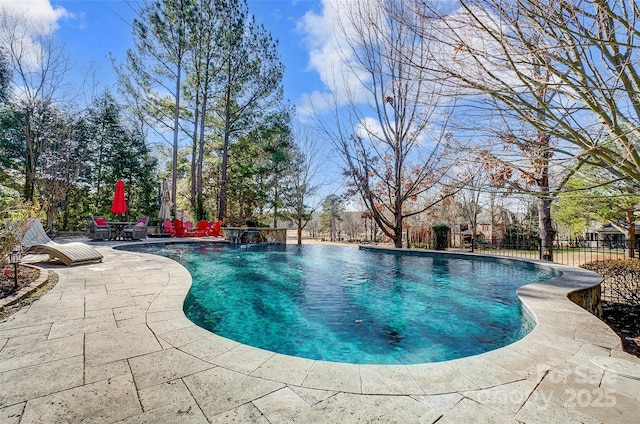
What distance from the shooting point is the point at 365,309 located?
14.7ft

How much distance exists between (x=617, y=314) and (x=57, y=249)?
11.1 meters

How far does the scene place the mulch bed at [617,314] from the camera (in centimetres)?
402

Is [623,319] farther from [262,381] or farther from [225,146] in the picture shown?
[225,146]

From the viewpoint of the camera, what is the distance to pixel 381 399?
5.59 feet

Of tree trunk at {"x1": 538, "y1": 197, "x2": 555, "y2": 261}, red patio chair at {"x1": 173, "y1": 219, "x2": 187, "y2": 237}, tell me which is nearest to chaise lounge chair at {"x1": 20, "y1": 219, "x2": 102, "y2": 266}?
red patio chair at {"x1": 173, "y1": 219, "x2": 187, "y2": 237}

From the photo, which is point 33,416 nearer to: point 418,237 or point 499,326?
point 499,326

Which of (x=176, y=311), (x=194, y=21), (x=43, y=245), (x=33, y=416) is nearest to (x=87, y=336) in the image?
(x=176, y=311)

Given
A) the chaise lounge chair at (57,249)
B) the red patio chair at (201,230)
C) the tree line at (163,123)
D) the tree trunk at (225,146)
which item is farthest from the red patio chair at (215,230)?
the chaise lounge chair at (57,249)

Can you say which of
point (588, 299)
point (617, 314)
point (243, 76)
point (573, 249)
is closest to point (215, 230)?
point (243, 76)

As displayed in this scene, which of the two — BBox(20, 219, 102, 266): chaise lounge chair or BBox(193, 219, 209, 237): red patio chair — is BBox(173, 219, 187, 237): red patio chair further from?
BBox(20, 219, 102, 266): chaise lounge chair

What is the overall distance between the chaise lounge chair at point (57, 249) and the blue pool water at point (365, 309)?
6.98 ft

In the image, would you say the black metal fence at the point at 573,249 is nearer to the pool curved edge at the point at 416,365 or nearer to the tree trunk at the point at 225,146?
the pool curved edge at the point at 416,365

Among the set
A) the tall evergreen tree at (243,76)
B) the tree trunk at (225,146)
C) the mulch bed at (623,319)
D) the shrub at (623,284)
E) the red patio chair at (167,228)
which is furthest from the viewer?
the tree trunk at (225,146)

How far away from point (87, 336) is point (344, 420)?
7.84 ft
